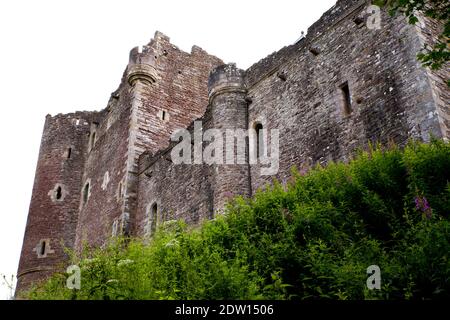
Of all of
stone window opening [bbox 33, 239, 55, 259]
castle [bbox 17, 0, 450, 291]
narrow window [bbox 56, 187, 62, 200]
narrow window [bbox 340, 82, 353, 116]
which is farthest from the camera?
narrow window [bbox 56, 187, 62, 200]

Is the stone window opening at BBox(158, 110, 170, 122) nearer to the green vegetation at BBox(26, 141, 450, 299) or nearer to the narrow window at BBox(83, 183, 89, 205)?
the narrow window at BBox(83, 183, 89, 205)

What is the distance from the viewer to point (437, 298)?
15.6 feet

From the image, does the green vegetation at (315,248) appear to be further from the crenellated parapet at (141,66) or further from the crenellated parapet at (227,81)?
the crenellated parapet at (141,66)

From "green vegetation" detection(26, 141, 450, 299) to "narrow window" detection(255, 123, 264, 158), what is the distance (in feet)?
13.5

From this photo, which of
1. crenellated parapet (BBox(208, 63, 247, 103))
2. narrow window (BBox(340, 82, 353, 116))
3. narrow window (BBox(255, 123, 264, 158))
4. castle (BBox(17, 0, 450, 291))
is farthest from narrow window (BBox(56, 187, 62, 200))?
narrow window (BBox(340, 82, 353, 116))

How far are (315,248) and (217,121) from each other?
7825mm

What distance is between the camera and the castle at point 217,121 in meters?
10.1

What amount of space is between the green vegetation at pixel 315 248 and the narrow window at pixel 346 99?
9.07 feet

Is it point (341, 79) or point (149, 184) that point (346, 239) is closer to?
point (341, 79)

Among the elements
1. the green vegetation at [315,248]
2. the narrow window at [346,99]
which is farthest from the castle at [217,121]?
the green vegetation at [315,248]

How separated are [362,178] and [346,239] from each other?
1.65m

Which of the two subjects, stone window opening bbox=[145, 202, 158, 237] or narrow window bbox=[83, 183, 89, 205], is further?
narrow window bbox=[83, 183, 89, 205]

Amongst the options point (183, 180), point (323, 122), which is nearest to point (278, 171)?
point (323, 122)

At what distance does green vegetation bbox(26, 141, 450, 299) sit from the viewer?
16.7 feet
